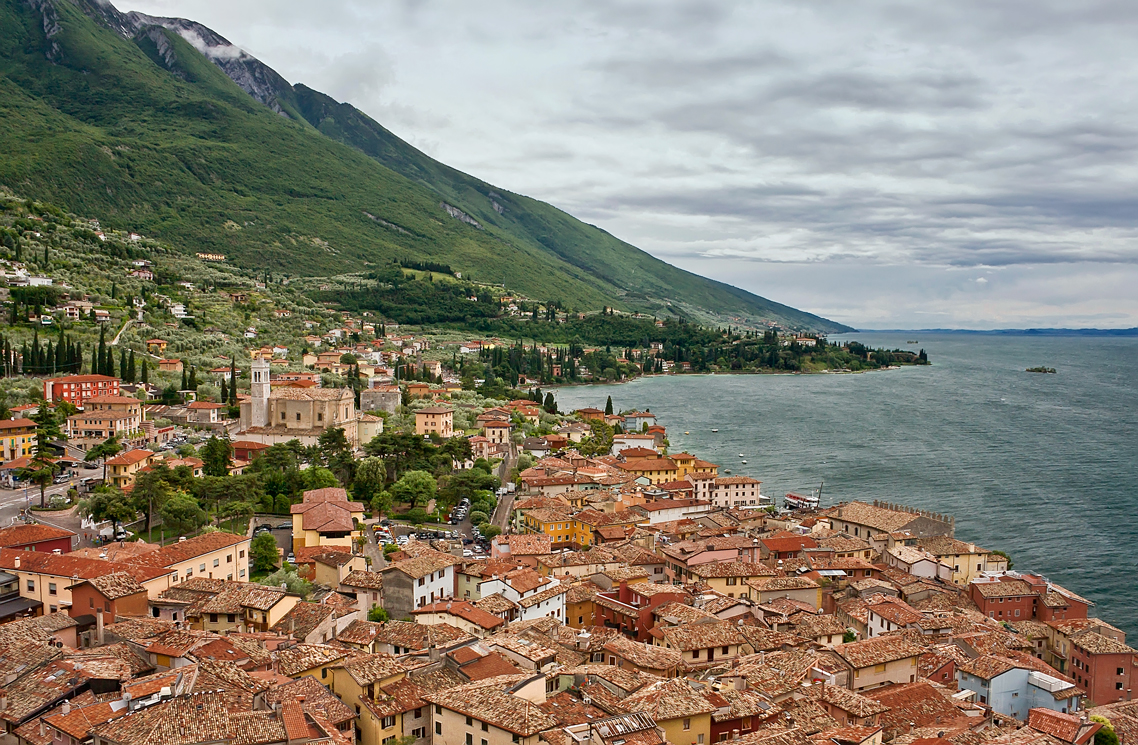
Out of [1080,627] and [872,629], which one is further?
[1080,627]

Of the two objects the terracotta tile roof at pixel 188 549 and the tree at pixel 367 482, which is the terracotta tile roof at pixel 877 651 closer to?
the terracotta tile roof at pixel 188 549

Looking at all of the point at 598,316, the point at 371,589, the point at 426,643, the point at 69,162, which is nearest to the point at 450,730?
the point at 426,643

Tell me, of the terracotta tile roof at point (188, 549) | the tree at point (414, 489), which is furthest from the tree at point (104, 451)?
the terracotta tile roof at point (188, 549)

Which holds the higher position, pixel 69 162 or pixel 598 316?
pixel 69 162

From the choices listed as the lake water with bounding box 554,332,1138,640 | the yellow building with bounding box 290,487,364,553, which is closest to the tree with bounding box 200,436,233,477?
the yellow building with bounding box 290,487,364,553

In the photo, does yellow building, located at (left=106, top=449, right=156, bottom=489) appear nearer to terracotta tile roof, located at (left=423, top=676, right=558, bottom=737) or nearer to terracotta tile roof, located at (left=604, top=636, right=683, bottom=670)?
terracotta tile roof, located at (left=604, top=636, right=683, bottom=670)

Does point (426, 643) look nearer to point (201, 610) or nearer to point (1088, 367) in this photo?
point (201, 610)

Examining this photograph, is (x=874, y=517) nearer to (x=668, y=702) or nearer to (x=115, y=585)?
(x=668, y=702)
